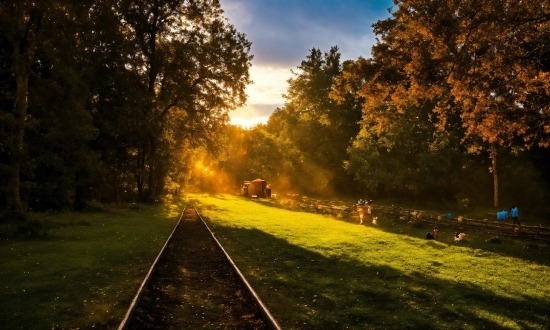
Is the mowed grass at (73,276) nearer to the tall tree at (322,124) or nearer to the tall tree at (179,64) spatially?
the tall tree at (179,64)

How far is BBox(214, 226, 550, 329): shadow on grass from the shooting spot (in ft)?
27.0

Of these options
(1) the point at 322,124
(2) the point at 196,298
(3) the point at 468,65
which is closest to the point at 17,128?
(2) the point at 196,298

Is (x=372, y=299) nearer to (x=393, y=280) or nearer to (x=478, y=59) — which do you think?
(x=393, y=280)

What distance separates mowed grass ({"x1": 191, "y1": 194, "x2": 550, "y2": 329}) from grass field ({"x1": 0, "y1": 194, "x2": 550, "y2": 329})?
0.11 ft

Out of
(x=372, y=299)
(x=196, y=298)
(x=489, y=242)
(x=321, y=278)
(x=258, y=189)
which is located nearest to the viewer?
(x=196, y=298)

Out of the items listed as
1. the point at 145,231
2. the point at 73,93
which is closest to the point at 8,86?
the point at 73,93

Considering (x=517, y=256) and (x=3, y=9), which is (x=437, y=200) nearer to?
(x=517, y=256)

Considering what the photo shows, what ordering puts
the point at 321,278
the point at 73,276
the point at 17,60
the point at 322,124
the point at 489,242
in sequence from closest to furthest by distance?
the point at 73,276 < the point at 321,278 < the point at 17,60 < the point at 489,242 < the point at 322,124

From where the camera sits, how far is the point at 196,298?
30.6ft

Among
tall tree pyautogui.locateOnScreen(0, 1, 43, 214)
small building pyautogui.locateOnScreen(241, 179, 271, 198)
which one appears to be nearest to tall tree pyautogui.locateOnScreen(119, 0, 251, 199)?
tall tree pyautogui.locateOnScreen(0, 1, 43, 214)

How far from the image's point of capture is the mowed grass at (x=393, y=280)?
8.48 m

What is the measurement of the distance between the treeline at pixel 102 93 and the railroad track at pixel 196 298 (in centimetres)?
1370

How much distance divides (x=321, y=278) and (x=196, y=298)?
4.20 meters

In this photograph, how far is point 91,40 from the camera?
3366 cm
